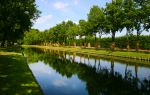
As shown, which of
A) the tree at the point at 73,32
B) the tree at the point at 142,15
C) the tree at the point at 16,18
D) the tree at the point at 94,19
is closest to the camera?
the tree at the point at 16,18

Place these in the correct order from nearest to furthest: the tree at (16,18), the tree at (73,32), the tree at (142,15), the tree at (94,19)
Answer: the tree at (16,18) → the tree at (142,15) → the tree at (94,19) → the tree at (73,32)

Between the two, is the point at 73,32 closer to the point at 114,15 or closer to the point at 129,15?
the point at 114,15

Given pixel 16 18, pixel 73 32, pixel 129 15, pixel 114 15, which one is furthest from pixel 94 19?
pixel 73 32

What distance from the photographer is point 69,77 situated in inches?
1280

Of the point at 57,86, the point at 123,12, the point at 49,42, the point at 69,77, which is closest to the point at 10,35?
the point at 123,12

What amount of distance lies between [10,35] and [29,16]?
7666mm

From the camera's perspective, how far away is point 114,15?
239 ft

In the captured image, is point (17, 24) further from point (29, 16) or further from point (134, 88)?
point (134, 88)

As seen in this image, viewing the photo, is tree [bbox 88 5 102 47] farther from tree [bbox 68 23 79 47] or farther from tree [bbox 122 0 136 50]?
tree [bbox 68 23 79 47]

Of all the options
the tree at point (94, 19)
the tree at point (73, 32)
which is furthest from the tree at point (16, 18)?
the tree at point (73, 32)

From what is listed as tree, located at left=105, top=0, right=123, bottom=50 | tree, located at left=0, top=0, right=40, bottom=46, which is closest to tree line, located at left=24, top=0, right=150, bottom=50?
tree, located at left=105, top=0, right=123, bottom=50

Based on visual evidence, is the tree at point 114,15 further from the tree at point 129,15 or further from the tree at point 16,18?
the tree at point 16,18

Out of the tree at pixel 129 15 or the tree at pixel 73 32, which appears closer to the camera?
the tree at pixel 129 15

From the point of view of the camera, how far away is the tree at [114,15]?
238 feet
